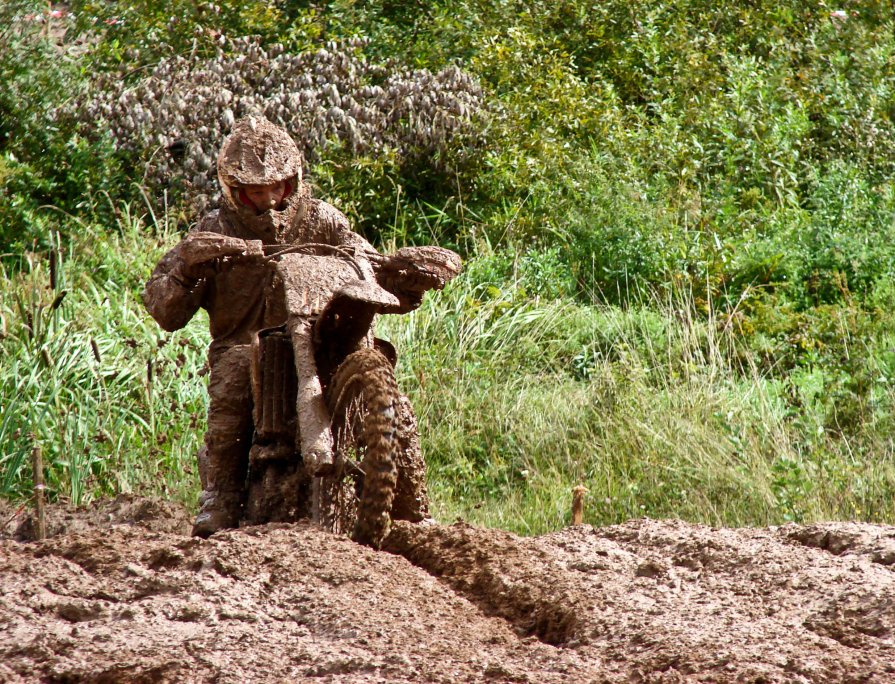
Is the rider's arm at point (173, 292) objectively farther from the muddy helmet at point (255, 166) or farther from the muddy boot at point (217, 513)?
the muddy boot at point (217, 513)

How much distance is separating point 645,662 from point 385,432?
1513mm

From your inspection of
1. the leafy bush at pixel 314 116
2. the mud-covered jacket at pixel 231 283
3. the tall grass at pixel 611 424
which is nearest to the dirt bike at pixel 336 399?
the mud-covered jacket at pixel 231 283

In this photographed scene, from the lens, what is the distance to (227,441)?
5.79 meters

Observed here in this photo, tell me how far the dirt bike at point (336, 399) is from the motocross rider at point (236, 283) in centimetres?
12

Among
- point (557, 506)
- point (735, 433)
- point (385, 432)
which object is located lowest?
point (557, 506)

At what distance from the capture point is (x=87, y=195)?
11219 millimetres

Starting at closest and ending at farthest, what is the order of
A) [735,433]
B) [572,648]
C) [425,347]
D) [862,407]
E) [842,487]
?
[572,648], [842,487], [735,433], [862,407], [425,347]

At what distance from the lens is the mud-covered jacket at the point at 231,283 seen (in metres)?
5.66

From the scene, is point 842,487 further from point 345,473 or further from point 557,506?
point 345,473

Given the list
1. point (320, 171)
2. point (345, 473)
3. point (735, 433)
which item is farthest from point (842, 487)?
point (320, 171)

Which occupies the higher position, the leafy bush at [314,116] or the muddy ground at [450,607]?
the leafy bush at [314,116]

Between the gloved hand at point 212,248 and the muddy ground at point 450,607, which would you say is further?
the gloved hand at point 212,248

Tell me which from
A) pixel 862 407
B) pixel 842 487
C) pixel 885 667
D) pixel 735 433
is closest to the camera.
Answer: pixel 885 667

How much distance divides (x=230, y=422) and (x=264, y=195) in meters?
1.03
